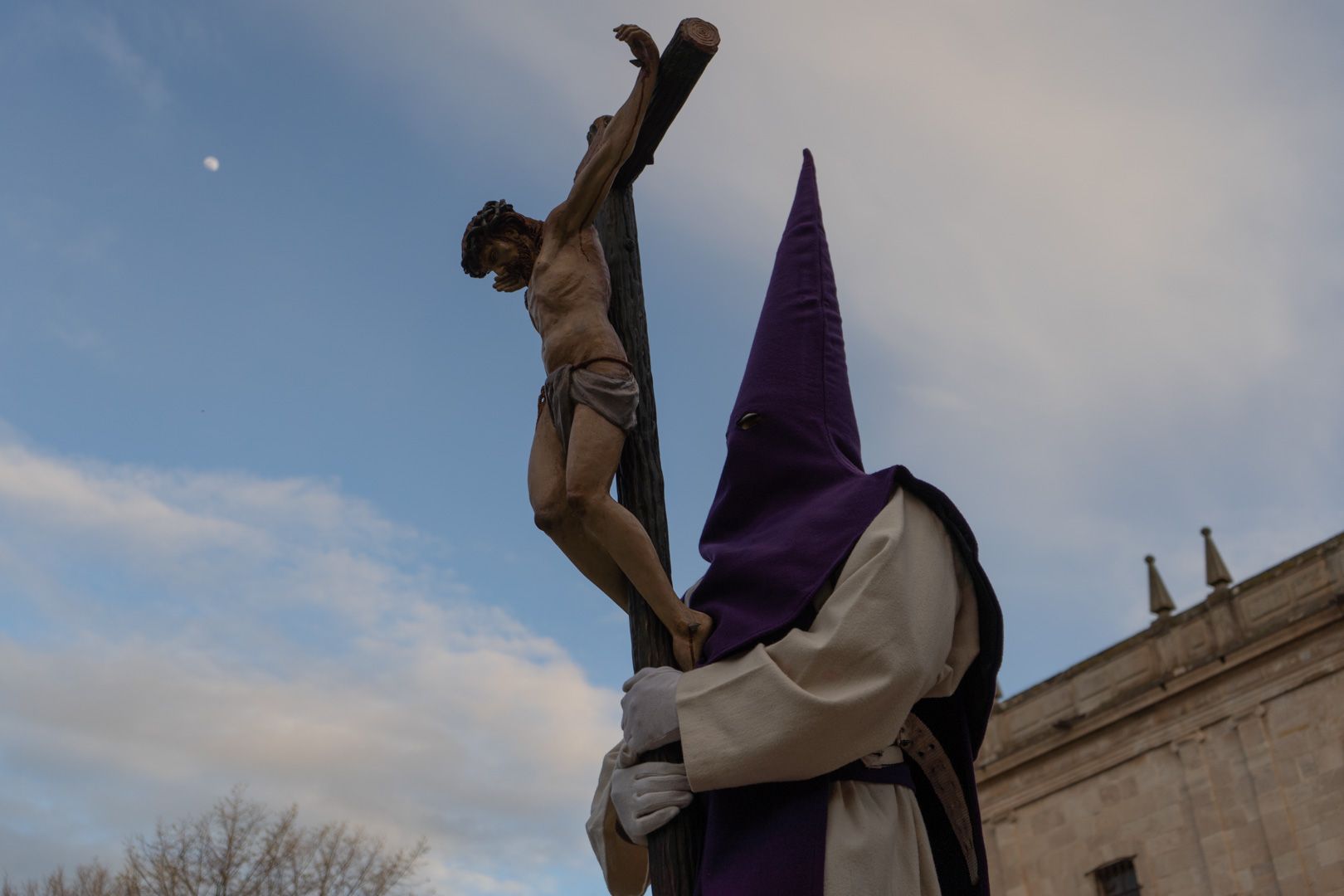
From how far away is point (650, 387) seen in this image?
4359 millimetres

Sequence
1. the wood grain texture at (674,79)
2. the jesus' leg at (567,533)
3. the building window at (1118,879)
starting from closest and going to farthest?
1. the jesus' leg at (567,533)
2. the wood grain texture at (674,79)
3. the building window at (1118,879)

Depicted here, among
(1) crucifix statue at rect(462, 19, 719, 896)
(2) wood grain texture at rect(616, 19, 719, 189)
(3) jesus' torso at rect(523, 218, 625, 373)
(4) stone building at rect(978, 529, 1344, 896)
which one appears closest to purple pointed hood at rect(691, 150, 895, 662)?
(1) crucifix statue at rect(462, 19, 719, 896)

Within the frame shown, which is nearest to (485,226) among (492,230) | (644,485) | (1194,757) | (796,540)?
(492,230)

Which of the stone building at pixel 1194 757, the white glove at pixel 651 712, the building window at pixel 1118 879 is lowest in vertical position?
the white glove at pixel 651 712

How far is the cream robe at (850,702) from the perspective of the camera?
327 cm

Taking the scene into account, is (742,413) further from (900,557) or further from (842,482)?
(900,557)

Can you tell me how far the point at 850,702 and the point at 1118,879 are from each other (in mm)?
19402

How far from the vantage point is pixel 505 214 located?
448 centimetres

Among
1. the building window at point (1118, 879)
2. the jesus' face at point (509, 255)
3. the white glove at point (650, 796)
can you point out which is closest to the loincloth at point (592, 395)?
the jesus' face at point (509, 255)

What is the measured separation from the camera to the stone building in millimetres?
18484

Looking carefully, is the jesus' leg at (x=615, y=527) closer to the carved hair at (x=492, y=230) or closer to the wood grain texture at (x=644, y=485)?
the wood grain texture at (x=644, y=485)

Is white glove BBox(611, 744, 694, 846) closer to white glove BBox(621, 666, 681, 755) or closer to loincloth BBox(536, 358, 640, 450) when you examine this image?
white glove BBox(621, 666, 681, 755)

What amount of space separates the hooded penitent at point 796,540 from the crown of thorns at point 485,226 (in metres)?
0.88

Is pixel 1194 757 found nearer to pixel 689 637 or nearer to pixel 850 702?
pixel 689 637
